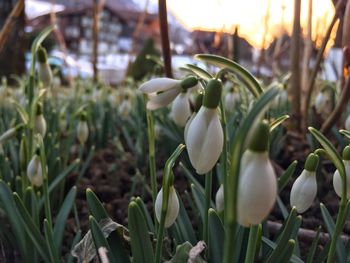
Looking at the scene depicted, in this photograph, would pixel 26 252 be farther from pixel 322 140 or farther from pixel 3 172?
pixel 322 140

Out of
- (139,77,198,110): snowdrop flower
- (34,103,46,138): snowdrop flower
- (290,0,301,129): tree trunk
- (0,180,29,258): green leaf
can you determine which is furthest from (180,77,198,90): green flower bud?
(290,0,301,129): tree trunk

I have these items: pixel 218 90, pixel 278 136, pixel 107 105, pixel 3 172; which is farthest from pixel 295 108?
pixel 218 90

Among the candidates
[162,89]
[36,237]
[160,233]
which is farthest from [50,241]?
[162,89]

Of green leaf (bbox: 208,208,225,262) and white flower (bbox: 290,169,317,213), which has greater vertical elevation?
white flower (bbox: 290,169,317,213)

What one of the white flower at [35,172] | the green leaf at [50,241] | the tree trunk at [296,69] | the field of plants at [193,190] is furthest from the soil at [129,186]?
the green leaf at [50,241]

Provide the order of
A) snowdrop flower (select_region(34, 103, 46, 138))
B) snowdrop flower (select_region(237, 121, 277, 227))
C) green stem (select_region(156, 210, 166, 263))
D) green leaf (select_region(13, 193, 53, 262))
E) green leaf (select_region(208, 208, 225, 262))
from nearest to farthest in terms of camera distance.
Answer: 1. snowdrop flower (select_region(237, 121, 277, 227))
2. green stem (select_region(156, 210, 166, 263))
3. green leaf (select_region(208, 208, 225, 262))
4. green leaf (select_region(13, 193, 53, 262))
5. snowdrop flower (select_region(34, 103, 46, 138))

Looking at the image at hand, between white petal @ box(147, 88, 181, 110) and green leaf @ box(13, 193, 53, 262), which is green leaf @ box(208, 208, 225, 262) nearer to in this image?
white petal @ box(147, 88, 181, 110)
